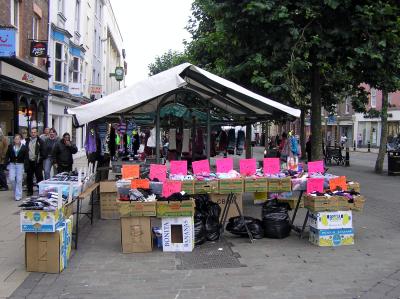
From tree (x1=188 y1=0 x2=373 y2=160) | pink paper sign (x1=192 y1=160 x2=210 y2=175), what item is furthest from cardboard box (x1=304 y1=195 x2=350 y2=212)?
tree (x1=188 y1=0 x2=373 y2=160)

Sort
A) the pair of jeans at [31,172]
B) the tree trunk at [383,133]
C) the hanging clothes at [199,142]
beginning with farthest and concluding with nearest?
the tree trunk at [383,133], the hanging clothes at [199,142], the pair of jeans at [31,172]

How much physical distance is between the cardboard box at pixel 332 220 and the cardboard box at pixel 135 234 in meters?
2.46

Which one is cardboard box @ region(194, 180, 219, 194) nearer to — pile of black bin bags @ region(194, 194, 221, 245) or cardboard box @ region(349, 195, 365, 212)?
pile of black bin bags @ region(194, 194, 221, 245)

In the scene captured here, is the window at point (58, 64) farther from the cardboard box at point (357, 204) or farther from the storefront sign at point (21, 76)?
the cardboard box at point (357, 204)

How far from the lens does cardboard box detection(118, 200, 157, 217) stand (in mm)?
6997

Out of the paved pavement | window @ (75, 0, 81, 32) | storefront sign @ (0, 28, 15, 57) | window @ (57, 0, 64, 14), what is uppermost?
window @ (75, 0, 81, 32)

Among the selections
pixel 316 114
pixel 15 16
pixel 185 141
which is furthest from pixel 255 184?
pixel 15 16

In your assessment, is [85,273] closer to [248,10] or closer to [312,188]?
[312,188]

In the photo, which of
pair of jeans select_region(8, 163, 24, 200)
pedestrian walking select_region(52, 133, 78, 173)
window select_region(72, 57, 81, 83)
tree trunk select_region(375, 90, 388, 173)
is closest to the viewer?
pair of jeans select_region(8, 163, 24, 200)

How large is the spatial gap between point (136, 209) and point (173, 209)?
0.51 m

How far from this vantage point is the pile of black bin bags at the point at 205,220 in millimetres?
7449

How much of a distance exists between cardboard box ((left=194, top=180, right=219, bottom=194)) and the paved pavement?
0.83 meters

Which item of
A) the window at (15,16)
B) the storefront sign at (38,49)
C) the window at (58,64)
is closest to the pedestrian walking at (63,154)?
the window at (15,16)

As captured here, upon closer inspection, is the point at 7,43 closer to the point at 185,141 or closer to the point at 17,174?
the point at 17,174
